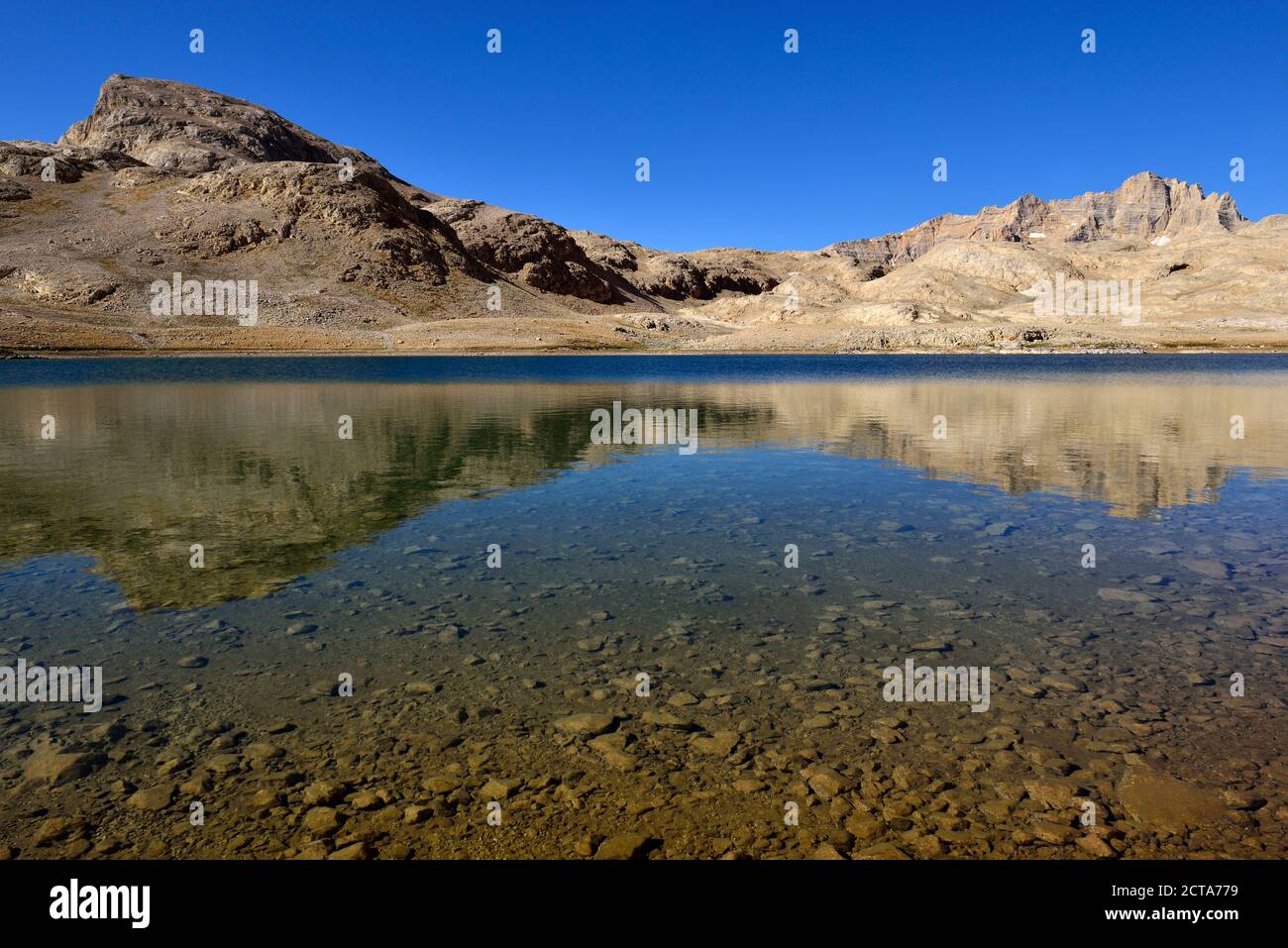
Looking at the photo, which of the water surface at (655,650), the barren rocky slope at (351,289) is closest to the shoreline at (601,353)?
the barren rocky slope at (351,289)

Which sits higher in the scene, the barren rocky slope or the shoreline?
the barren rocky slope

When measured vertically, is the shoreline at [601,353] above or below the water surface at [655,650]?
above

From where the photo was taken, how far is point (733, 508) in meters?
15.3

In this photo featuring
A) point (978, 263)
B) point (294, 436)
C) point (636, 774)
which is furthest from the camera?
point (978, 263)

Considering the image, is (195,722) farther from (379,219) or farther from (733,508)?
(379,219)

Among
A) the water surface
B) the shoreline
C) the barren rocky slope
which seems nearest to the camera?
the water surface

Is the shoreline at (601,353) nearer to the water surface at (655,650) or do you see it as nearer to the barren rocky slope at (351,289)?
the barren rocky slope at (351,289)

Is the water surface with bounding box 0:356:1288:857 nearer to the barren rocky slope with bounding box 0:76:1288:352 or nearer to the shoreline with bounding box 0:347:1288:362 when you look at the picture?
the shoreline with bounding box 0:347:1288:362

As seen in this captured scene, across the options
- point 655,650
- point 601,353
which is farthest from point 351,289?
point 655,650

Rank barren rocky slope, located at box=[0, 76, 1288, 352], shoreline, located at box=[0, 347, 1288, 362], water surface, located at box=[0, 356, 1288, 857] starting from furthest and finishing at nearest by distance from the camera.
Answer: barren rocky slope, located at box=[0, 76, 1288, 352] → shoreline, located at box=[0, 347, 1288, 362] → water surface, located at box=[0, 356, 1288, 857]

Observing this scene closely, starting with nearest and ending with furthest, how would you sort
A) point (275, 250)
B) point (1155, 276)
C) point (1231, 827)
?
point (1231, 827) → point (275, 250) → point (1155, 276)

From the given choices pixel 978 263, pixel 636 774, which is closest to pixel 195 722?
pixel 636 774

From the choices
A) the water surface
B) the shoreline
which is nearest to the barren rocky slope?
the shoreline
